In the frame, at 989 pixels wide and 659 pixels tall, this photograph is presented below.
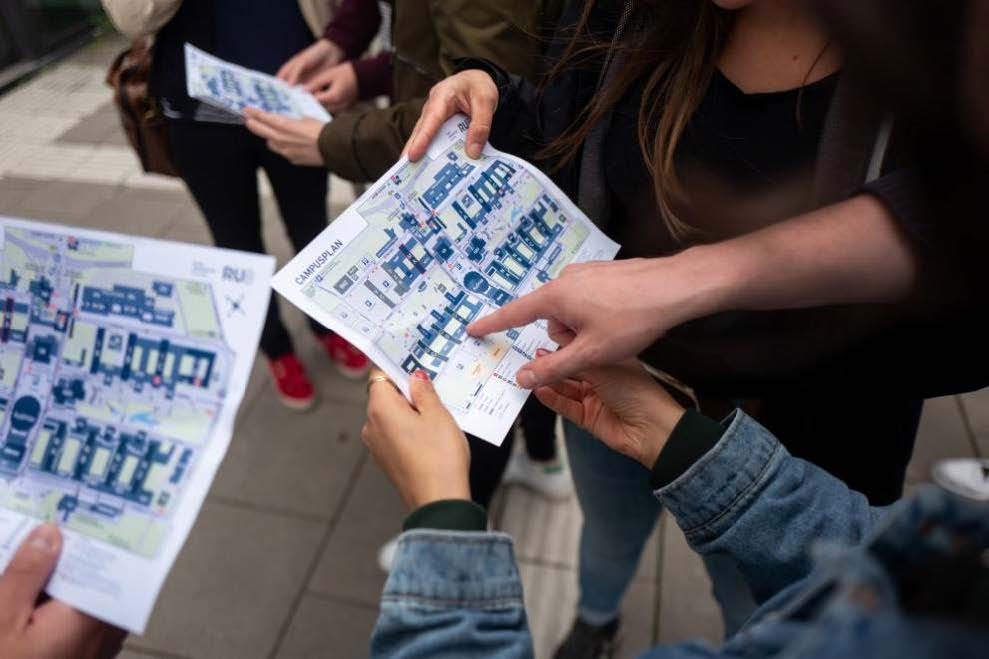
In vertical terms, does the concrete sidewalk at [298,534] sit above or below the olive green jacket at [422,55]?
below

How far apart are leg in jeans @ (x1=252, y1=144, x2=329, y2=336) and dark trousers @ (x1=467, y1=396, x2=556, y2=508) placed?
0.71 m

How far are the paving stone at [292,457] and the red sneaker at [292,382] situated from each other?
4cm

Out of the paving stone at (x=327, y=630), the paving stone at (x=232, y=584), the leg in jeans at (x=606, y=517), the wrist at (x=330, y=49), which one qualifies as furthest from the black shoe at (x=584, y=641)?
the wrist at (x=330, y=49)

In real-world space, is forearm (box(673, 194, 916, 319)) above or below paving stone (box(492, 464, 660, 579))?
above

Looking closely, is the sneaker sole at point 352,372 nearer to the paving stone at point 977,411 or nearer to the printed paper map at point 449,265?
the printed paper map at point 449,265

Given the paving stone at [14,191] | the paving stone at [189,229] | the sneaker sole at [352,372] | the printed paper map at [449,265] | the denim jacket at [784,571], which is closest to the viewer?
the denim jacket at [784,571]

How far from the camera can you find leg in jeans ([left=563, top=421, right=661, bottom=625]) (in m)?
1.11

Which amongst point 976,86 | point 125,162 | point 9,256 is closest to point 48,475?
point 9,256

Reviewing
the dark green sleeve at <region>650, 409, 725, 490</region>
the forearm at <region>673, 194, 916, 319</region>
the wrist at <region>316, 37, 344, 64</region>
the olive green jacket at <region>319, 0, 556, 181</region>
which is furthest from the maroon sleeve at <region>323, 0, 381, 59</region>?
the dark green sleeve at <region>650, 409, 725, 490</region>

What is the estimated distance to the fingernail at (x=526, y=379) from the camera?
0.73 metres

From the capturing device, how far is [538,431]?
1643 mm

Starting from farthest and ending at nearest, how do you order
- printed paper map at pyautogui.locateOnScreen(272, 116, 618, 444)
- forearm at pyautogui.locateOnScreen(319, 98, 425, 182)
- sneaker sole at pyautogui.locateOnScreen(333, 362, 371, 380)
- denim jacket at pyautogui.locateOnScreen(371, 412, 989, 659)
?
sneaker sole at pyautogui.locateOnScreen(333, 362, 371, 380) < forearm at pyautogui.locateOnScreen(319, 98, 425, 182) < printed paper map at pyautogui.locateOnScreen(272, 116, 618, 444) < denim jacket at pyautogui.locateOnScreen(371, 412, 989, 659)

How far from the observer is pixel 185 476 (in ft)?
2.61

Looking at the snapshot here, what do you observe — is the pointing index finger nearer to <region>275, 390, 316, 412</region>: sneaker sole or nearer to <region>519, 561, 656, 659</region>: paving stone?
<region>519, 561, 656, 659</region>: paving stone
